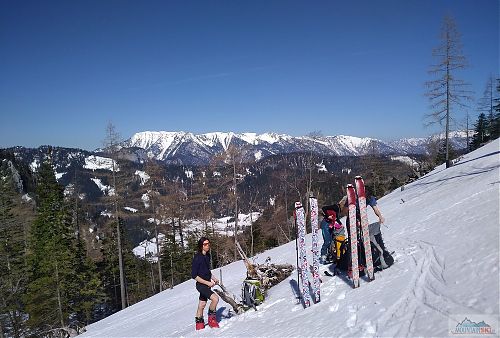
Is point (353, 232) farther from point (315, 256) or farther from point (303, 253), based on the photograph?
point (303, 253)

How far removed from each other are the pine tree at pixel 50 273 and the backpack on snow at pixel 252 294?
681 inches

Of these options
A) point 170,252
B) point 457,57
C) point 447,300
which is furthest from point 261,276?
point 170,252

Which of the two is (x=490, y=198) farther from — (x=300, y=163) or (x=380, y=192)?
(x=380, y=192)

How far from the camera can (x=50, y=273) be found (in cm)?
2577

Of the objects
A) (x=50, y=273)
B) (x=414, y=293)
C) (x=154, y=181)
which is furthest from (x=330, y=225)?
(x=50, y=273)

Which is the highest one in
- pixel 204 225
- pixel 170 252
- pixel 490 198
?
pixel 490 198

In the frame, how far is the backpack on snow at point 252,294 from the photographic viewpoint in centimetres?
909

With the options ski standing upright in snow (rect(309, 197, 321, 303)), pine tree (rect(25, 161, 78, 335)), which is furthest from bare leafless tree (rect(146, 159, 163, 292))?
ski standing upright in snow (rect(309, 197, 321, 303))

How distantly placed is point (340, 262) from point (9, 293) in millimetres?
25093

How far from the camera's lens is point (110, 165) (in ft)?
83.6

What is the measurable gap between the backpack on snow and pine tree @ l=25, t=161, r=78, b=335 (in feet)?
56.8

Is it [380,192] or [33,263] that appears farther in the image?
[380,192]

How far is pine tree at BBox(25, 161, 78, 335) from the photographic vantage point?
82.0 feet

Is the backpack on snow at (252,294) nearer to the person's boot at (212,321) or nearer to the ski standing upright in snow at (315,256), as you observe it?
→ the person's boot at (212,321)
